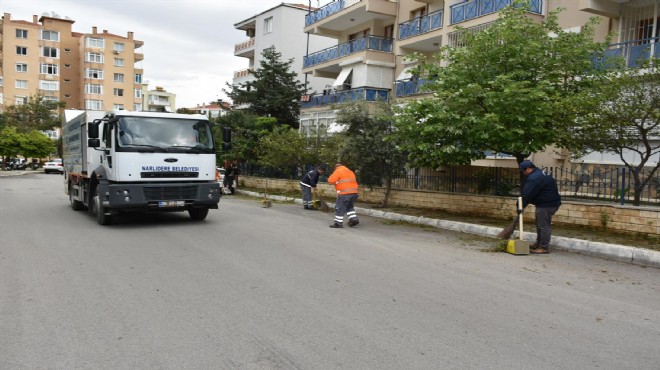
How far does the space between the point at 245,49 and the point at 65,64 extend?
42057 mm

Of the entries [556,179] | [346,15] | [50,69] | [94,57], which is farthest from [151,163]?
[94,57]

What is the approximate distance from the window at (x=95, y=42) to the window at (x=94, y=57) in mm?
1146

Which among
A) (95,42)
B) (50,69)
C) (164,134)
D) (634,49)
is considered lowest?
(164,134)

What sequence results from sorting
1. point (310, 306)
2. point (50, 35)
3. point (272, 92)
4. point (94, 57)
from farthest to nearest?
point (94, 57) < point (50, 35) < point (272, 92) < point (310, 306)

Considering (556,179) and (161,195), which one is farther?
(556,179)

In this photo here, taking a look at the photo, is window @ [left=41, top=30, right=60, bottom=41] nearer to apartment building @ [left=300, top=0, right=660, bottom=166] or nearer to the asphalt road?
apartment building @ [left=300, top=0, right=660, bottom=166]

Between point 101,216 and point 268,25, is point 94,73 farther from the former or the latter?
point 101,216

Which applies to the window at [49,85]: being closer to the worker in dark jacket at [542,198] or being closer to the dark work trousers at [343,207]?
the dark work trousers at [343,207]

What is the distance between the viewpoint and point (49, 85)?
234ft

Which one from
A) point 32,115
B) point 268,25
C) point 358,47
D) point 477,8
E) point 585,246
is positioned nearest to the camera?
point 585,246

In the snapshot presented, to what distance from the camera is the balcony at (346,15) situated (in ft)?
90.0

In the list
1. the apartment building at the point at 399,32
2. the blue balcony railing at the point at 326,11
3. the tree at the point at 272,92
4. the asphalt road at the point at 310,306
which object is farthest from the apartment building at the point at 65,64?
the asphalt road at the point at 310,306

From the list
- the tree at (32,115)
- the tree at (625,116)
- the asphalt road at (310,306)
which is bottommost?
the asphalt road at (310,306)

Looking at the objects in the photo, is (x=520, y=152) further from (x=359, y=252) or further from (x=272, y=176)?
(x=272, y=176)
